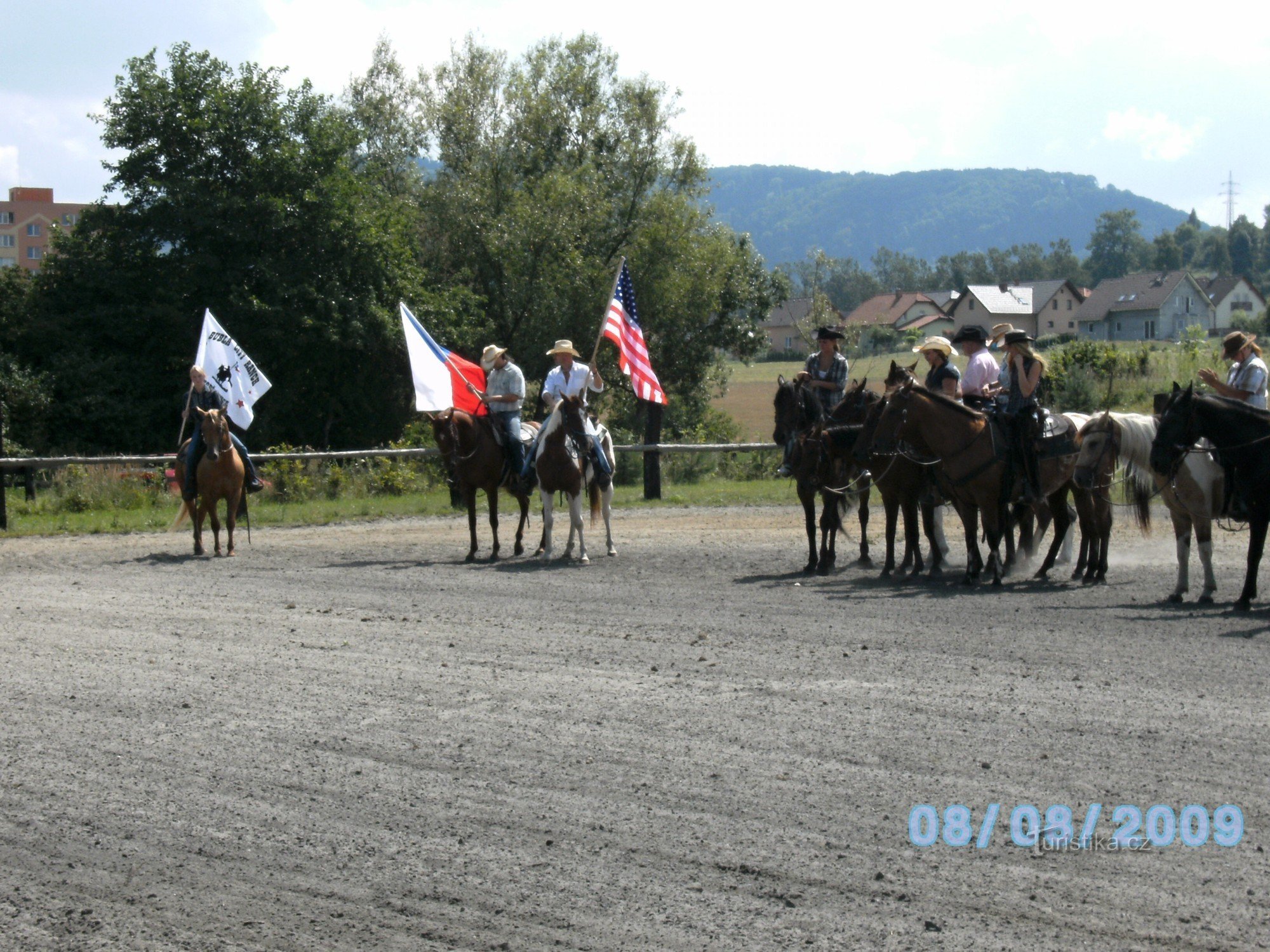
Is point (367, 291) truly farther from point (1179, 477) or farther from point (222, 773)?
point (222, 773)

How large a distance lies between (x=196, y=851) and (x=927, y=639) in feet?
20.0

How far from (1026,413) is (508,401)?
6610mm

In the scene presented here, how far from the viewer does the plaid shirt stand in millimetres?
14531

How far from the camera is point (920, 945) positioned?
13.8 feet

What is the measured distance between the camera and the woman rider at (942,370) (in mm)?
13422

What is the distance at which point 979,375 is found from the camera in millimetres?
13625

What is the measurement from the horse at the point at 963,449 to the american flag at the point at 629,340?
15.6 ft

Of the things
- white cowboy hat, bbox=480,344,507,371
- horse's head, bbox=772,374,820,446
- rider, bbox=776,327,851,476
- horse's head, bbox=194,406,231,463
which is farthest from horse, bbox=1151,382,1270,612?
horse's head, bbox=194,406,231,463

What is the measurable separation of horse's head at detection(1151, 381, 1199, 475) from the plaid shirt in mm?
4070

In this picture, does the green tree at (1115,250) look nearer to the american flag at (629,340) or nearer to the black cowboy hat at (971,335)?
the american flag at (629,340)

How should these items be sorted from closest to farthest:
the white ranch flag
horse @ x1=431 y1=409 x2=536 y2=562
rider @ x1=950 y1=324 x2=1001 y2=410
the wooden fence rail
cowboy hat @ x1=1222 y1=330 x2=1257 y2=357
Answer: cowboy hat @ x1=1222 y1=330 x2=1257 y2=357, rider @ x1=950 y1=324 x2=1001 y2=410, horse @ x1=431 y1=409 x2=536 y2=562, the white ranch flag, the wooden fence rail

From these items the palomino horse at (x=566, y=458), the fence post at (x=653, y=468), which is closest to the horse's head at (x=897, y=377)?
the palomino horse at (x=566, y=458)

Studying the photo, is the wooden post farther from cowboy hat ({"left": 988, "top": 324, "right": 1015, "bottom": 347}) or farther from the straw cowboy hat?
the straw cowboy hat
